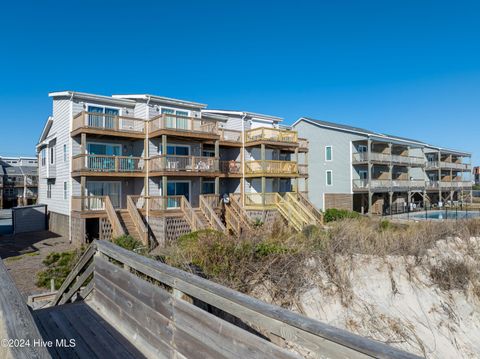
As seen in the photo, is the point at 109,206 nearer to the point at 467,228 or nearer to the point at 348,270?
the point at 348,270

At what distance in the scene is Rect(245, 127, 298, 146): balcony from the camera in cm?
2551

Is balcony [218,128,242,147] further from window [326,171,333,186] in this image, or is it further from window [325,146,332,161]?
window [325,146,332,161]

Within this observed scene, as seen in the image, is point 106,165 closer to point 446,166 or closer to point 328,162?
point 328,162

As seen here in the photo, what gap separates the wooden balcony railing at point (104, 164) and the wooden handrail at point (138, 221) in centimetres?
193

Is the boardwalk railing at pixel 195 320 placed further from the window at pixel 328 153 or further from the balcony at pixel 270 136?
the window at pixel 328 153

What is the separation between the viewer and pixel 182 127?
21.6 meters

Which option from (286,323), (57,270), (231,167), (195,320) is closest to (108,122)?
(231,167)

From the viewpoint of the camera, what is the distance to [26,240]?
21.3 m

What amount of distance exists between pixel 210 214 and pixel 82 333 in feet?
50.4

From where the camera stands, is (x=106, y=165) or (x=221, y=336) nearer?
(x=221, y=336)

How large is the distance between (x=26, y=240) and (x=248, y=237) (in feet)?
59.9

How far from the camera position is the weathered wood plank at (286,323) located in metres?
1.99

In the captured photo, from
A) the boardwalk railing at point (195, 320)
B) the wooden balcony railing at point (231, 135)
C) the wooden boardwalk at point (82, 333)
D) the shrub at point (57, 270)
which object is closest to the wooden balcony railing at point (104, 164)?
the shrub at point (57, 270)

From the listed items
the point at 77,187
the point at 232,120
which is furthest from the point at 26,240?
the point at 232,120
